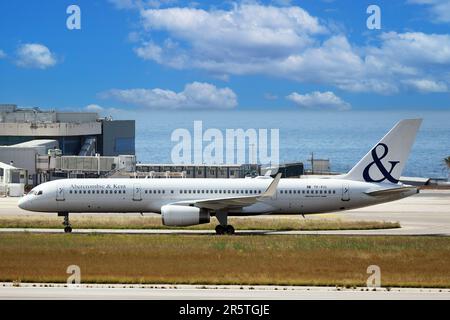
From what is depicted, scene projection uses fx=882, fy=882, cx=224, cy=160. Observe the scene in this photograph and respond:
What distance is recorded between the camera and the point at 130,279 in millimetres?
32938

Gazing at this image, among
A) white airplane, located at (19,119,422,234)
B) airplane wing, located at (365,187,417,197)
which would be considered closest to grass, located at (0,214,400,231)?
white airplane, located at (19,119,422,234)

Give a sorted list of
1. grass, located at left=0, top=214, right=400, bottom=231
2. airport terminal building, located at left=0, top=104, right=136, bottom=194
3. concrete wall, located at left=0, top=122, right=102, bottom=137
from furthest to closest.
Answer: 1. concrete wall, located at left=0, top=122, right=102, bottom=137
2. airport terminal building, located at left=0, top=104, right=136, bottom=194
3. grass, located at left=0, top=214, right=400, bottom=231

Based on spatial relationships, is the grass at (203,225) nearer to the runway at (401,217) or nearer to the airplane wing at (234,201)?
the runway at (401,217)

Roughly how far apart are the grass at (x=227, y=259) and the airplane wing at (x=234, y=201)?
8.46 ft

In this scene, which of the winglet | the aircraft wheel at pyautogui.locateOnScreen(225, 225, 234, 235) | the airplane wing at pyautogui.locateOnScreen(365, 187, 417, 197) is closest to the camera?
the winglet

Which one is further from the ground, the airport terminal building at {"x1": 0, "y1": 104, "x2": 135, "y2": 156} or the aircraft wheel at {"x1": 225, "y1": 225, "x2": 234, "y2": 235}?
the airport terminal building at {"x1": 0, "y1": 104, "x2": 135, "y2": 156}

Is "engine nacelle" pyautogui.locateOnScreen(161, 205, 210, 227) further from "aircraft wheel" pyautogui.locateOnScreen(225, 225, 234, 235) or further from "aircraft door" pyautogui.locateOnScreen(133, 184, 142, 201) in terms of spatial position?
"aircraft door" pyautogui.locateOnScreen(133, 184, 142, 201)

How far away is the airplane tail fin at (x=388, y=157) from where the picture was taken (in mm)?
54875

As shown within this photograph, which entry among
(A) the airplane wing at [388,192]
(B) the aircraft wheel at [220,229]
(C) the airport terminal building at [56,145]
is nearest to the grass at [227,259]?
(B) the aircraft wheel at [220,229]

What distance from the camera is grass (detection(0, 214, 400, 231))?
186ft

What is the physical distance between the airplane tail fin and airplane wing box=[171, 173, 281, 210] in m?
5.86

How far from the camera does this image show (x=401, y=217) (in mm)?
66625
